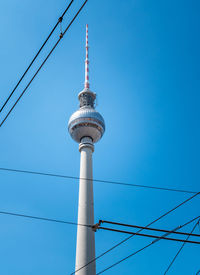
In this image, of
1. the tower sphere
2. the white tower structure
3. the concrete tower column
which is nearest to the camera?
the concrete tower column

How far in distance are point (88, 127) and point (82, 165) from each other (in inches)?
274

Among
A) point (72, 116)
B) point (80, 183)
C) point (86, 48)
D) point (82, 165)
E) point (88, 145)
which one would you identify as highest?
point (86, 48)

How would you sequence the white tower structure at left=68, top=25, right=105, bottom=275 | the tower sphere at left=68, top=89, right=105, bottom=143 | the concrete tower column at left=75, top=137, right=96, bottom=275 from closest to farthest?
1. the concrete tower column at left=75, top=137, right=96, bottom=275
2. the white tower structure at left=68, top=25, right=105, bottom=275
3. the tower sphere at left=68, top=89, right=105, bottom=143

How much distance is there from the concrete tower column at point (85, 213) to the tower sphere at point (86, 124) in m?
1.06

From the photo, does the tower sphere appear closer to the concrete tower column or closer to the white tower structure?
the white tower structure

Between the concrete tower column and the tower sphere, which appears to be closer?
the concrete tower column

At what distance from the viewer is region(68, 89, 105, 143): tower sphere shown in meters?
49.3

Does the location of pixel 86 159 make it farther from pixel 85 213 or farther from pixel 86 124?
pixel 85 213

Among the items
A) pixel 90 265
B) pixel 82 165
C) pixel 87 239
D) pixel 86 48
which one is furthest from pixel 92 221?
pixel 86 48

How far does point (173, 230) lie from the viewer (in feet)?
36.9

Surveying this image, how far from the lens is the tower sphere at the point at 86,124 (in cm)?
4934

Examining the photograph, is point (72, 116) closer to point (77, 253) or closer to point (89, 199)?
point (89, 199)

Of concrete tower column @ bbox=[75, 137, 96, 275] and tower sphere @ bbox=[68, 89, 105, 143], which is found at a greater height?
tower sphere @ bbox=[68, 89, 105, 143]

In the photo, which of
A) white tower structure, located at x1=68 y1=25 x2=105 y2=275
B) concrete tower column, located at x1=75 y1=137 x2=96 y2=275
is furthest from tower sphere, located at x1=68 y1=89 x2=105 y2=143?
concrete tower column, located at x1=75 y1=137 x2=96 y2=275
